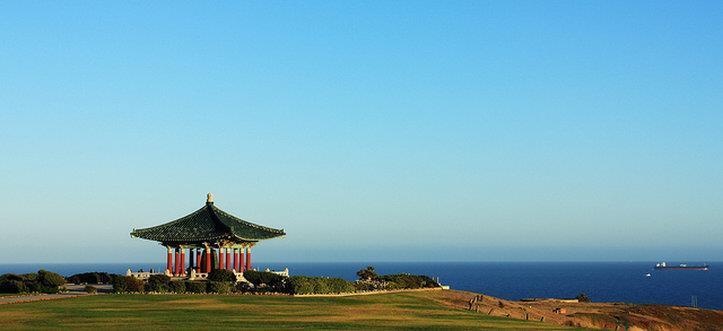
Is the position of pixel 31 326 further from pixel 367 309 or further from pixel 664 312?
pixel 664 312

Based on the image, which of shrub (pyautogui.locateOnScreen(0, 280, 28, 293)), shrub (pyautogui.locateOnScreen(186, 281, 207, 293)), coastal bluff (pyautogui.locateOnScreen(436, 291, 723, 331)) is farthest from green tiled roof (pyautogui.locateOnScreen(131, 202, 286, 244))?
coastal bluff (pyautogui.locateOnScreen(436, 291, 723, 331))

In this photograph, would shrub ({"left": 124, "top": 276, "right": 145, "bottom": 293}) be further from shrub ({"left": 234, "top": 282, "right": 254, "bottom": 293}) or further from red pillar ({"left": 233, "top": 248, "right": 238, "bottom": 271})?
red pillar ({"left": 233, "top": 248, "right": 238, "bottom": 271})

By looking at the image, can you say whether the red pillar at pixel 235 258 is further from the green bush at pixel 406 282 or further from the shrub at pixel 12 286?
the shrub at pixel 12 286

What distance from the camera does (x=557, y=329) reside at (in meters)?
57.2

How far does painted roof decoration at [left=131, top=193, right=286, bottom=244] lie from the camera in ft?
305

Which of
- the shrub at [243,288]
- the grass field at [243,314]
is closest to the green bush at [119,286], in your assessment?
the grass field at [243,314]

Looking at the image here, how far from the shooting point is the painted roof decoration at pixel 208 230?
92938mm

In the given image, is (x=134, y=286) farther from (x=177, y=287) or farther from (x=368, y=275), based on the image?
(x=368, y=275)

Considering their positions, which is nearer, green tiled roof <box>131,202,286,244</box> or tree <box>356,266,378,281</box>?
green tiled roof <box>131,202,286,244</box>

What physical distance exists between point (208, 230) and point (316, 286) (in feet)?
64.0

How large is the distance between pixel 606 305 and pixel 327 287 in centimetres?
4041

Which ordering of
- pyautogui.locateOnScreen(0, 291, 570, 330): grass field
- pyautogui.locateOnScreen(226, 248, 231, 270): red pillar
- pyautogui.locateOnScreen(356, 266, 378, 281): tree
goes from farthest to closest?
pyautogui.locateOnScreen(356, 266, 378, 281): tree → pyautogui.locateOnScreen(226, 248, 231, 270): red pillar → pyautogui.locateOnScreen(0, 291, 570, 330): grass field

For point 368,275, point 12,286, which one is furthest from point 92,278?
point 368,275

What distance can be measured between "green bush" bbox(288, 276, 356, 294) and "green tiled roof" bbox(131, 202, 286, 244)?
14.3 m
